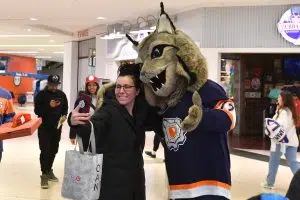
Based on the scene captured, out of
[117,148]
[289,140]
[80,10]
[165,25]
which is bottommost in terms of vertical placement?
[289,140]

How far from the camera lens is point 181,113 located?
222 cm

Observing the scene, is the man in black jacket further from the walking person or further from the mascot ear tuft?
the mascot ear tuft

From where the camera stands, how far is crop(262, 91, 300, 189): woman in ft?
18.5

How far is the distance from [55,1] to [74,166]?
8.02 m

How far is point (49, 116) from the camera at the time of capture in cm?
556

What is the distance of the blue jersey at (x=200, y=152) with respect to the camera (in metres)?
2.21

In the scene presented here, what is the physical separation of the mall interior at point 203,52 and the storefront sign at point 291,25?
2cm

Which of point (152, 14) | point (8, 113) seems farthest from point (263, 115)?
point (8, 113)

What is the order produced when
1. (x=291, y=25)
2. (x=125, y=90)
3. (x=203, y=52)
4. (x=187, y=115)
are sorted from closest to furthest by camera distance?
(x=187, y=115)
(x=125, y=90)
(x=291, y=25)
(x=203, y=52)

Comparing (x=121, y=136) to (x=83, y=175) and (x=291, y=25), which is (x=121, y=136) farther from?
(x=291, y=25)

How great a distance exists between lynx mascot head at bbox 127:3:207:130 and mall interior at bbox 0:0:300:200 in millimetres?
2911

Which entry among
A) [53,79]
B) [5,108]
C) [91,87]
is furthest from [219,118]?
[53,79]

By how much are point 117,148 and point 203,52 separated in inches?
278

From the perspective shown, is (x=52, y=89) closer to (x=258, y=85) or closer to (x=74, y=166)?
(x=74, y=166)
